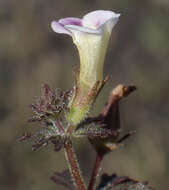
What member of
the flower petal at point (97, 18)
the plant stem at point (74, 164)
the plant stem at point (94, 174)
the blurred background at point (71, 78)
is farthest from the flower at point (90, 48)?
the blurred background at point (71, 78)

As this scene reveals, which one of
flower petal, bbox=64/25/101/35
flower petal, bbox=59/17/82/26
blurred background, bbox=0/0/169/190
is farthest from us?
blurred background, bbox=0/0/169/190

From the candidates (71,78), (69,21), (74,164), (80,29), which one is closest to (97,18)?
(69,21)

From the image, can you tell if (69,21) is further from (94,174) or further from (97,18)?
(94,174)

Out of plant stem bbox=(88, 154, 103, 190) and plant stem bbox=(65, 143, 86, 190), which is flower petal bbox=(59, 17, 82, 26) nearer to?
plant stem bbox=(65, 143, 86, 190)


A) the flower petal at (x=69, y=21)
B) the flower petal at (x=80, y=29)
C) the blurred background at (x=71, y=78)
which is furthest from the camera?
the blurred background at (x=71, y=78)

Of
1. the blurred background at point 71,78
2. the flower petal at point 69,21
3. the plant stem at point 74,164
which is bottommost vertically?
the blurred background at point 71,78

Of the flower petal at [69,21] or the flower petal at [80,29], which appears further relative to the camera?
the flower petal at [69,21]

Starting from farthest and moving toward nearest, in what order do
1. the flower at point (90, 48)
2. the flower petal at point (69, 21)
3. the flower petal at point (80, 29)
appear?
1. the flower petal at point (69, 21)
2. the flower at point (90, 48)
3. the flower petal at point (80, 29)

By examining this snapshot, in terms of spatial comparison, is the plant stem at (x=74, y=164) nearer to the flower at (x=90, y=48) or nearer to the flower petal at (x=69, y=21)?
the flower at (x=90, y=48)

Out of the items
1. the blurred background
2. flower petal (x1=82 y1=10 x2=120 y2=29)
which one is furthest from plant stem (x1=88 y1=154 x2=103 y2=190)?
the blurred background
